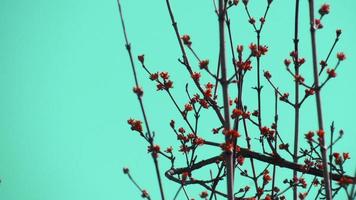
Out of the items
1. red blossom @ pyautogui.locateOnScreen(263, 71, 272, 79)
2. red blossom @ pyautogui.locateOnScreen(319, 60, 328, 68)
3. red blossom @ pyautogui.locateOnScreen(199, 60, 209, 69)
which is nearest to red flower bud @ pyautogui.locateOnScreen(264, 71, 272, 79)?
red blossom @ pyautogui.locateOnScreen(263, 71, 272, 79)

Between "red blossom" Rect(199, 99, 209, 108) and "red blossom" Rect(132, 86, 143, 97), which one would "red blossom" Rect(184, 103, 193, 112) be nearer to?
"red blossom" Rect(199, 99, 209, 108)

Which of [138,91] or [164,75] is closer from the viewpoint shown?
[138,91]

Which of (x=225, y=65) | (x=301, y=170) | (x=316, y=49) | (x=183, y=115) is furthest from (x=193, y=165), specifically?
(x=316, y=49)

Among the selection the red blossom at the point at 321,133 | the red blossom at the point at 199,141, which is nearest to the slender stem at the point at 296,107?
the red blossom at the point at 199,141

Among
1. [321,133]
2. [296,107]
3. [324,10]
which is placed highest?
[324,10]

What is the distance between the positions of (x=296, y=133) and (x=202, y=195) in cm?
95

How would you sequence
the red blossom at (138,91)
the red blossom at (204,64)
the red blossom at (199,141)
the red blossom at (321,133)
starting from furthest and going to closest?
1. the red blossom at (199,141)
2. the red blossom at (204,64)
3. the red blossom at (321,133)
4. the red blossom at (138,91)

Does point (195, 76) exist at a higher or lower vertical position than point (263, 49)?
Result: lower

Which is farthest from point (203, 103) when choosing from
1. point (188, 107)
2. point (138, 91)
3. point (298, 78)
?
point (138, 91)

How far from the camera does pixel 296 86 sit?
3576mm

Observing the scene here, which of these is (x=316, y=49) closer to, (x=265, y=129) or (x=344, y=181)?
(x=344, y=181)

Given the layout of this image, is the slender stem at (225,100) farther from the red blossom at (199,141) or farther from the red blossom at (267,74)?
the red blossom at (267,74)

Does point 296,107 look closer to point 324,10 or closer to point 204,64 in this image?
point 324,10

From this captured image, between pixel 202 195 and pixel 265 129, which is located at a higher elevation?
pixel 265 129
